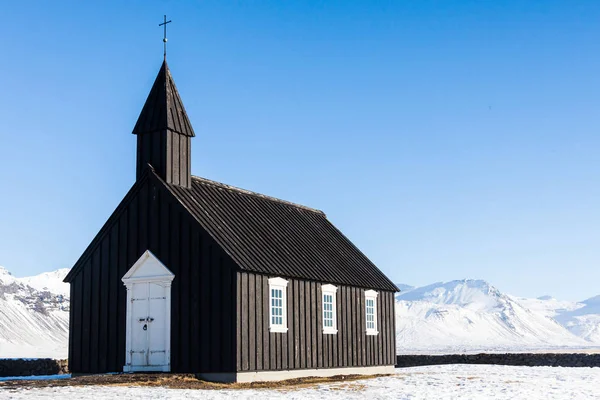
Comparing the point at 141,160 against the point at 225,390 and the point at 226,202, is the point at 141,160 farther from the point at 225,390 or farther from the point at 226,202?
the point at 225,390

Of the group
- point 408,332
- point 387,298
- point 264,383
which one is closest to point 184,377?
point 264,383

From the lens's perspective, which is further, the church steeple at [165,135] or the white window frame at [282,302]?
the church steeple at [165,135]

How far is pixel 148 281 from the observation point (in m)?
27.8

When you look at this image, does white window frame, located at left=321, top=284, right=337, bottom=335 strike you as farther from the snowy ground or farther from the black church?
the snowy ground

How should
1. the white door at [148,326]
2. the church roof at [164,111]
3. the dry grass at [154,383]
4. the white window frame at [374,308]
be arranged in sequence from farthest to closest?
the white window frame at [374,308], the church roof at [164,111], the white door at [148,326], the dry grass at [154,383]

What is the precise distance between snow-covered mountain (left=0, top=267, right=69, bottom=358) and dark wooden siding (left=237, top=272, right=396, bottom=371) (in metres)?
87.8

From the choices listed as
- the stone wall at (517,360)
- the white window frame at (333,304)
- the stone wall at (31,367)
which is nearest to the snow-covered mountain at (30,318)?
the stone wall at (31,367)

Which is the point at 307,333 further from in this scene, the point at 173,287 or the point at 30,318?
the point at 30,318

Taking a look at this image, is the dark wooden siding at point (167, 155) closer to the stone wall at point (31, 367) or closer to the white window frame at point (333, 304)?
the white window frame at point (333, 304)

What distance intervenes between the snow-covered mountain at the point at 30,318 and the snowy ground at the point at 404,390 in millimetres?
94174

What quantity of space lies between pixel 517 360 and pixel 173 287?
27.5 meters

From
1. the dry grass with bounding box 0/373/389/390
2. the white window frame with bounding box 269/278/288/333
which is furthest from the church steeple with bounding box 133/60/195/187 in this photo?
the dry grass with bounding box 0/373/389/390

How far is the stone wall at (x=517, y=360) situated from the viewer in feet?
158

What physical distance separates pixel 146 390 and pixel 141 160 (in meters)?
10.3
